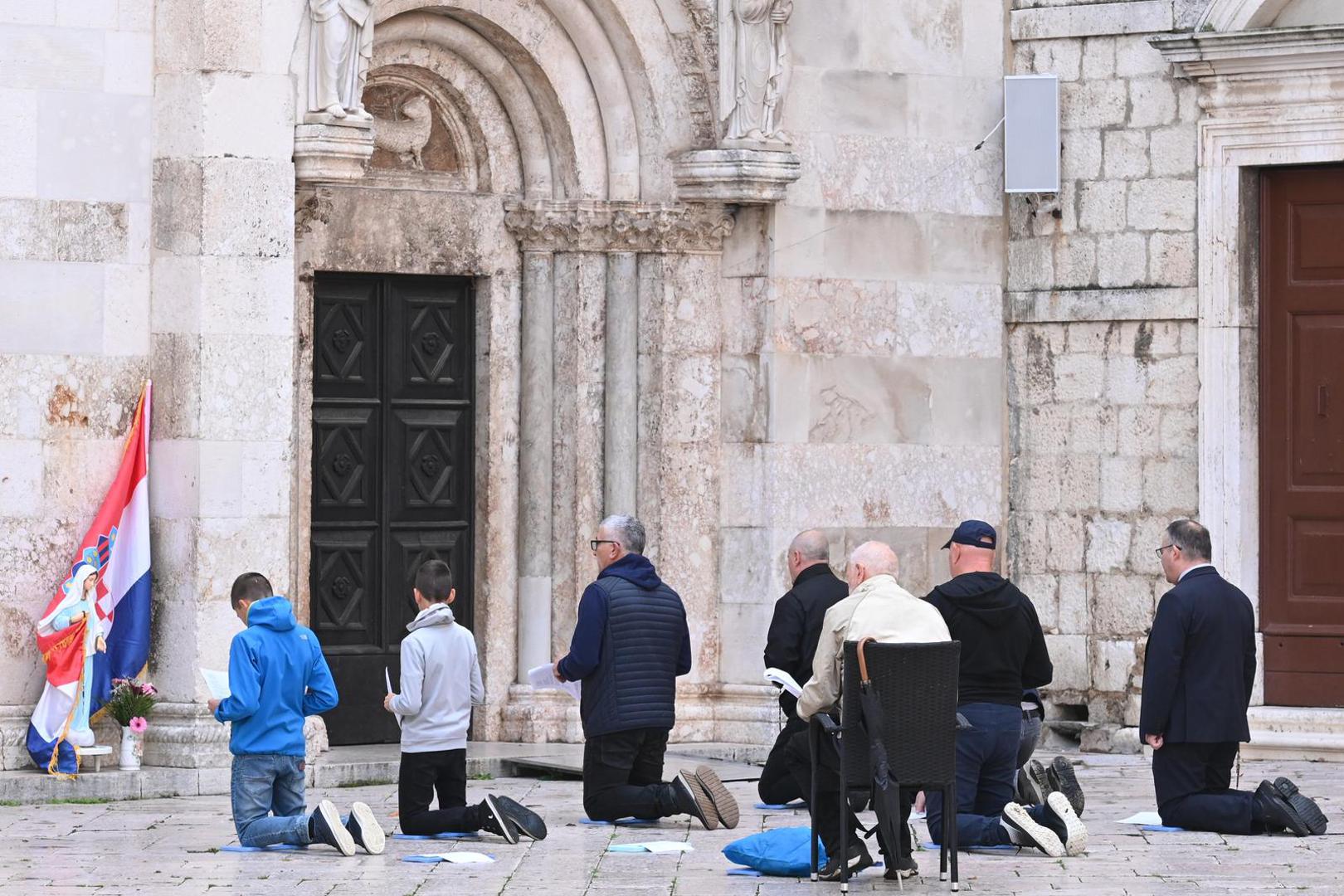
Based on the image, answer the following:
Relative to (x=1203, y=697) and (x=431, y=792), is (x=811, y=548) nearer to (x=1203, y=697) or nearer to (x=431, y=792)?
(x=1203, y=697)

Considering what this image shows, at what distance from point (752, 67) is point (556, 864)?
5.31m

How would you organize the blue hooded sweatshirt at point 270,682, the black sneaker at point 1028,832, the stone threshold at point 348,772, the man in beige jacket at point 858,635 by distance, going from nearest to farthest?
the man in beige jacket at point 858,635
the blue hooded sweatshirt at point 270,682
the black sneaker at point 1028,832
the stone threshold at point 348,772

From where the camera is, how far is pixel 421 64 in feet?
42.4

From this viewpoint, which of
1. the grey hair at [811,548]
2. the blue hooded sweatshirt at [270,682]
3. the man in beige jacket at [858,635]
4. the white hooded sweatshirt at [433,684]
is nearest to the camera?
the man in beige jacket at [858,635]

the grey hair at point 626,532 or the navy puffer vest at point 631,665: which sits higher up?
the grey hair at point 626,532

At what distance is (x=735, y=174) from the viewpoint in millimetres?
12906

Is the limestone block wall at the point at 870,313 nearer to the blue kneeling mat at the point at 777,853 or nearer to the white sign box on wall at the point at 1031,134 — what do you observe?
the white sign box on wall at the point at 1031,134

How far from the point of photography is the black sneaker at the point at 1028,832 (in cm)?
934

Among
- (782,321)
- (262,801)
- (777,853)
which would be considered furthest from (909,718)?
(782,321)

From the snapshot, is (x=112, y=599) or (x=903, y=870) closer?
(x=903, y=870)

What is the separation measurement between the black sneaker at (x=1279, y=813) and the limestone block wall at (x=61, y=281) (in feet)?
17.6

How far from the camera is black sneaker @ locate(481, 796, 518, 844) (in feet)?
31.8

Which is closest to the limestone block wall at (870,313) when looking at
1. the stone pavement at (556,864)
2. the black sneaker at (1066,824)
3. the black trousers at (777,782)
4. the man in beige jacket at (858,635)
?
the black trousers at (777,782)

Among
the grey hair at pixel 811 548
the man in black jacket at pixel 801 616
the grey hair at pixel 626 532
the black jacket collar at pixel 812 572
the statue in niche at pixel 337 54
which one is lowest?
the man in black jacket at pixel 801 616
